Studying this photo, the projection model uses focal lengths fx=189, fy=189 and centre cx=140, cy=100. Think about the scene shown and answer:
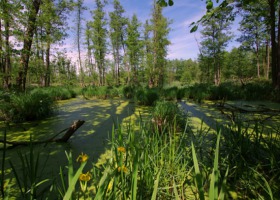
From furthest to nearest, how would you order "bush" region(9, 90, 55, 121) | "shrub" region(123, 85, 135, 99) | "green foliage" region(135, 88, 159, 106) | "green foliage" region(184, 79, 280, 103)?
"shrub" region(123, 85, 135, 99), "green foliage" region(184, 79, 280, 103), "green foliage" region(135, 88, 159, 106), "bush" region(9, 90, 55, 121)

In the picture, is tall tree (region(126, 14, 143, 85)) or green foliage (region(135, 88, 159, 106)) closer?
green foliage (region(135, 88, 159, 106))

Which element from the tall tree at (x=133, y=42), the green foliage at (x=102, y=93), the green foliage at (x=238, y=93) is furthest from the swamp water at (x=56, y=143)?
the tall tree at (x=133, y=42)

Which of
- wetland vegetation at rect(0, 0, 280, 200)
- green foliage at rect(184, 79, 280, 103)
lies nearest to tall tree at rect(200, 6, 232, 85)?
wetland vegetation at rect(0, 0, 280, 200)

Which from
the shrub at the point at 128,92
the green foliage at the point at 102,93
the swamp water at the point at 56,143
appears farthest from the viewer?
the green foliage at the point at 102,93

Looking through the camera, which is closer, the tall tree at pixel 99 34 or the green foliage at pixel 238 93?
the green foliage at pixel 238 93

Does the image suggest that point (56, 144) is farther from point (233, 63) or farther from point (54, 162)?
point (233, 63)

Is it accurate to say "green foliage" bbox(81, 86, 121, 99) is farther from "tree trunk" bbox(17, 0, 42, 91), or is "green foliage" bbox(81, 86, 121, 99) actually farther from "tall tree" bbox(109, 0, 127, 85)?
"tall tree" bbox(109, 0, 127, 85)

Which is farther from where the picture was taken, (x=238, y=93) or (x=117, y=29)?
(x=117, y=29)

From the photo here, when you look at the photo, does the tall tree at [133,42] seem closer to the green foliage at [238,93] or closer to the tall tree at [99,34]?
the tall tree at [99,34]

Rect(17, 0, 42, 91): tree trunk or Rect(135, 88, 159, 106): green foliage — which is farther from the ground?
Rect(17, 0, 42, 91): tree trunk

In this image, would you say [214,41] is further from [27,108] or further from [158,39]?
[27,108]

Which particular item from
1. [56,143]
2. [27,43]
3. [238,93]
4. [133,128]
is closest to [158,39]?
[238,93]

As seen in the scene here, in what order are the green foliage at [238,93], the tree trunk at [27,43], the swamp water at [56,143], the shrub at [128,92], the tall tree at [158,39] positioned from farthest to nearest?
the tall tree at [158,39], the shrub at [128,92], the green foliage at [238,93], the tree trunk at [27,43], the swamp water at [56,143]

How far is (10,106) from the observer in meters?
4.59
